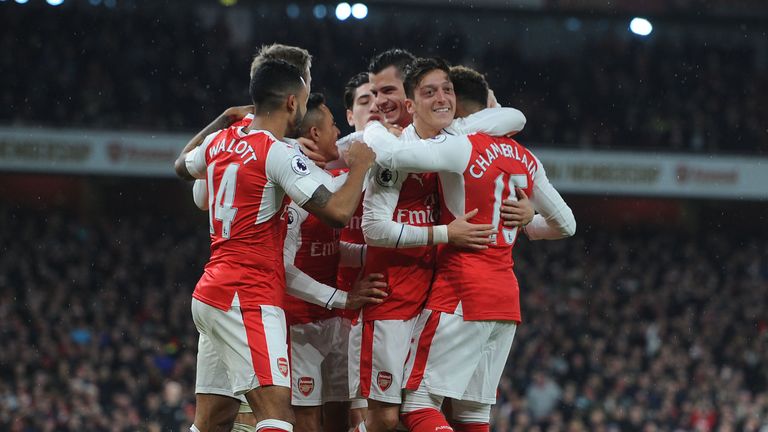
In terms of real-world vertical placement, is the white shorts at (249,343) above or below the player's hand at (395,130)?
below

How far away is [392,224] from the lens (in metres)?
5.07

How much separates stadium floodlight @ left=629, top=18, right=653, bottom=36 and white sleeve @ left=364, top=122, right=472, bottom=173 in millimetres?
22419

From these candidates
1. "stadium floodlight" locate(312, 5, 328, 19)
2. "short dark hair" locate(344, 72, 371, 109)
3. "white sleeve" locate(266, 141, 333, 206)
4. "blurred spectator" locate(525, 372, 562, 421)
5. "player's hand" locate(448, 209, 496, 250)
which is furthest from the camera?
"stadium floodlight" locate(312, 5, 328, 19)

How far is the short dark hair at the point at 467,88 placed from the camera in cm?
553

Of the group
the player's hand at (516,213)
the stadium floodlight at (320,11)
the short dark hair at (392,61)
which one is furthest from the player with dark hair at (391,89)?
the stadium floodlight at (320,11)

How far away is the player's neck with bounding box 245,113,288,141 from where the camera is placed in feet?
16.3

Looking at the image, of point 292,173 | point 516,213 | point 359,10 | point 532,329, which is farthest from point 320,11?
point 292,173

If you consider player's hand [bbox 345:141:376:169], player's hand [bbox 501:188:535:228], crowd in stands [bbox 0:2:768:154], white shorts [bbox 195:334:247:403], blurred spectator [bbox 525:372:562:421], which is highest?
crowd in stands [bbox 0:2:768:154]

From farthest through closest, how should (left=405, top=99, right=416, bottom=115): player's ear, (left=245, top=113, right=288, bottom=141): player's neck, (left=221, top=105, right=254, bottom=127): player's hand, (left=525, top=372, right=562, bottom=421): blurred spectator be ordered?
(left=525, top=372, right=562, bottom=421): blurred spectator, (left=221, top=105, right=254, bottom=127): player's hand, (left=405, top=99, right=416, bottom=115): player's ear, (left=245, top=113, right=288, bottom=141): player's neck

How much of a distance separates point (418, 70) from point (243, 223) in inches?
48.0

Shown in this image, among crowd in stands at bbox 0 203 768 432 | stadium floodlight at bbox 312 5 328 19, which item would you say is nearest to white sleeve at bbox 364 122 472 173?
crowd in stands at bbox 0 203 768 432

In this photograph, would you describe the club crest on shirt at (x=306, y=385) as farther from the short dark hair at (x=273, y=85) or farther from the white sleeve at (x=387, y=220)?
the short dark hair at (x=273, y=85)

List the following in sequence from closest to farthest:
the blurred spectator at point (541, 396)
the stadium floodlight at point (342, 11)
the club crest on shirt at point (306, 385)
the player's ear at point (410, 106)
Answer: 1. the player's ear at point (410, 106)
2. the club crest on shirt at point (306, 385)
3. the blurred spectator at point (541, 396)
4. the stadium floodlight at point (342, 11)

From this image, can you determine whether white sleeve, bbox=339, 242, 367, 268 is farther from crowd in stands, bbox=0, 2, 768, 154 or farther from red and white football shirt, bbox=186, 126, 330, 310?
crowd in stands, bbox=0, 2, 768, 154
